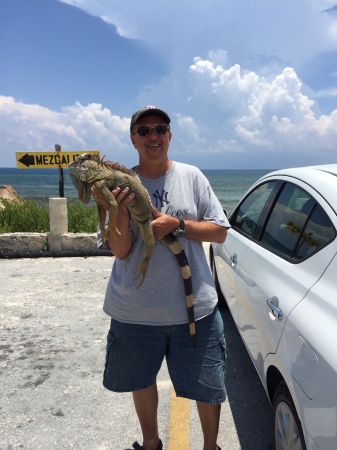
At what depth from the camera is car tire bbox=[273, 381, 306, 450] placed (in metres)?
1.92

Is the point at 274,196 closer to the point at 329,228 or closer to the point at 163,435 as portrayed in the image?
the point at 329,228

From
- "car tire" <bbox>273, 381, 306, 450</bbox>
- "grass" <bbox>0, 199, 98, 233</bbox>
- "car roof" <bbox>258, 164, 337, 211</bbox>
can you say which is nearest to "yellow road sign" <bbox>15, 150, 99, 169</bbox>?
"grass" <bbox>0, 199, 98, 233</bbox>

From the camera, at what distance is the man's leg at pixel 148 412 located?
245 cm

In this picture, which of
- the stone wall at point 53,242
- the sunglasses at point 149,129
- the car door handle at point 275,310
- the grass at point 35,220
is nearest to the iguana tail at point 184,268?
the car door handle at point 275,310

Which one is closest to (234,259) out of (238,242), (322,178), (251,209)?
(238,242)

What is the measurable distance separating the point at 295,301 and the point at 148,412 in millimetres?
1186

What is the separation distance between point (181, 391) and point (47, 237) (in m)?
6.31

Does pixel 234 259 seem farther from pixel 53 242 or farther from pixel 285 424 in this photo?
pixel 53 242

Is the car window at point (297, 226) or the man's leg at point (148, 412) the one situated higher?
the car window at point (297, 226)

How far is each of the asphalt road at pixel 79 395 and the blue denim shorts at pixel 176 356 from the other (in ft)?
2.23

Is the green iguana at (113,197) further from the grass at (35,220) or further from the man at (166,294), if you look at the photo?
the grass at (35,220)

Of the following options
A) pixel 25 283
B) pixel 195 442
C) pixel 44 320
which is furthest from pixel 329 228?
pixel 25 283

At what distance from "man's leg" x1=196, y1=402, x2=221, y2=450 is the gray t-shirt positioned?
57 centimetres

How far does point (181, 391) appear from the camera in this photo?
2334 mm
